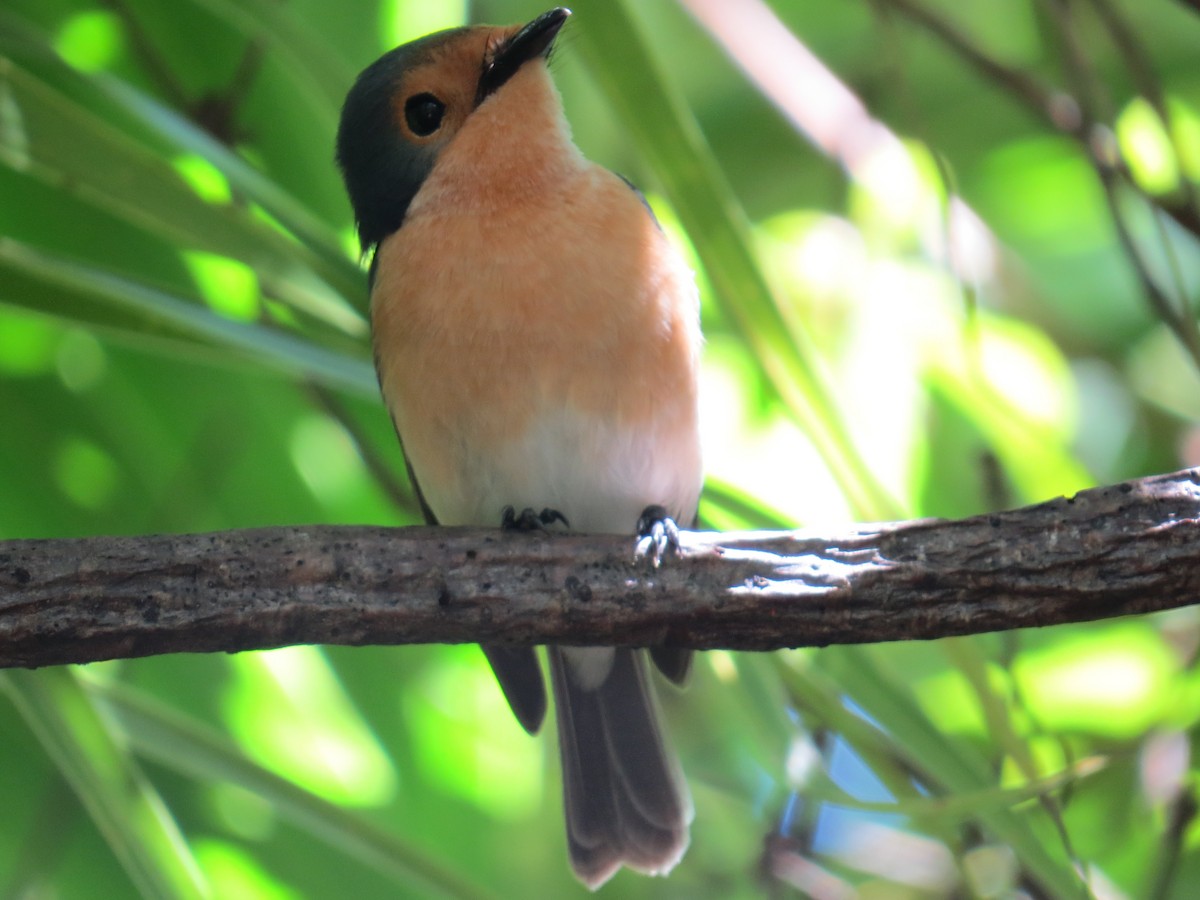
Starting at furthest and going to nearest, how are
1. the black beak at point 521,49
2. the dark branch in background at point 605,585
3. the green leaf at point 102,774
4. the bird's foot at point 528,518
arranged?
the black beak at point 521,49 < the bird's foot at point 528,518 < the green leaf at point 102,774 < the dark branch in background at point 605,585

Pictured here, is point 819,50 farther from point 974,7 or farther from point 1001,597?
point 1001,597

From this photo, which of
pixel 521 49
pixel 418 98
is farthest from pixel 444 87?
pixel 521 49

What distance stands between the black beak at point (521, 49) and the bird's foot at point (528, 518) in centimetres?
139

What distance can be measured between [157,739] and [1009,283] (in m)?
3.63

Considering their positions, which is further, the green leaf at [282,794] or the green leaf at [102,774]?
the green leaf at [282,794]

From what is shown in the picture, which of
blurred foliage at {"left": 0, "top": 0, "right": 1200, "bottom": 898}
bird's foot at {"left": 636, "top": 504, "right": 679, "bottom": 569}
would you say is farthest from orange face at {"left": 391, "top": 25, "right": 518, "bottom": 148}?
bird's foot at {"left": 636, "top": 504, "right": 679, "bottom": 569}

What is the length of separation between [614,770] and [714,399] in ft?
5.96

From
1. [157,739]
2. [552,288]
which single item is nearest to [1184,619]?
[552,288]

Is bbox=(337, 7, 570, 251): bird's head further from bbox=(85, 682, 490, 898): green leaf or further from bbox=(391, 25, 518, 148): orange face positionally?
bbox=(85, 682, 490, 898): green leaf

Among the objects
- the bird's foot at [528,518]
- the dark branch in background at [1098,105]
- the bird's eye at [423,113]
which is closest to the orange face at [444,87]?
the bird's eye at [423,113]

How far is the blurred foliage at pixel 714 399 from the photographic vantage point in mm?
4039

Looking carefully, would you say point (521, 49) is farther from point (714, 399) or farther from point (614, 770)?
point (614, 770)

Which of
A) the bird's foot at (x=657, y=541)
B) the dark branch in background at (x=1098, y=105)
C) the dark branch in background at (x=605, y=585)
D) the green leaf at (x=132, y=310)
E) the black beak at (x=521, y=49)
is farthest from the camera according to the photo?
the dark branch in background at (x=1098, y=105)

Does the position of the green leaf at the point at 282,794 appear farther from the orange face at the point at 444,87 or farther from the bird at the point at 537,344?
the orange face at the point at 444,87
